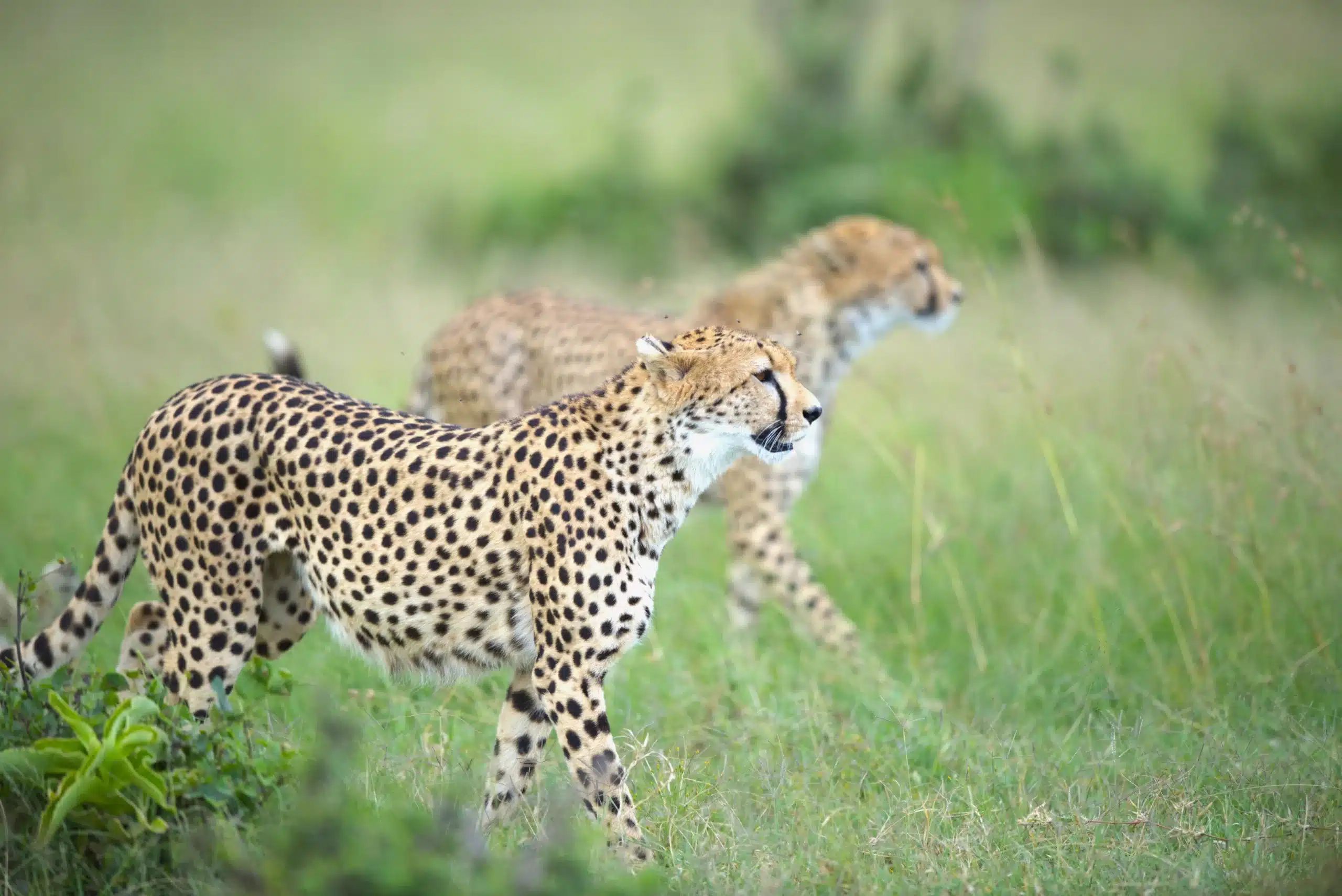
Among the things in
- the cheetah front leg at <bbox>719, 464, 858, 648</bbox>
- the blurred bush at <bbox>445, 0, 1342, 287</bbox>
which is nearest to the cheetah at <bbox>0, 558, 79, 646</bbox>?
the cheetah front leg at <bbox>719, 464, 858, 648</bbox>

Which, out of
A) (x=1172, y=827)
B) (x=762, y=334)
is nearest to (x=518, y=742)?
(x=1172, y=827)

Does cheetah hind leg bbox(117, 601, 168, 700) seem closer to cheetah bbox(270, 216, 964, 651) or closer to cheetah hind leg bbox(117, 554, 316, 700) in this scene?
cheetah hind leg bbox(117, 554, 316, 700)

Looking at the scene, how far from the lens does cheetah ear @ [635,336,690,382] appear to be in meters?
3.30

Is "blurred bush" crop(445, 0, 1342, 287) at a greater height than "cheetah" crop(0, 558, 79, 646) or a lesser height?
lesser

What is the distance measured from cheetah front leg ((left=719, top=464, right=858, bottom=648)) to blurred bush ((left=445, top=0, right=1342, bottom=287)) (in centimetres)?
439

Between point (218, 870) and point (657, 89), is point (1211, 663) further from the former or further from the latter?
point (657, 89)

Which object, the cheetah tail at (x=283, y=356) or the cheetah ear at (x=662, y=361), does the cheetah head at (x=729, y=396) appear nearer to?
the cheetah ear at (x=662, y=361)

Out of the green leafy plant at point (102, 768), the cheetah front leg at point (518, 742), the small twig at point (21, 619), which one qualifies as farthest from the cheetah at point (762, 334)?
the green leafy plant at point (102, 768)

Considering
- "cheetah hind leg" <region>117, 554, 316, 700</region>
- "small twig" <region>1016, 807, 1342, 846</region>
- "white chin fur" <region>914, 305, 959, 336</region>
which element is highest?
"cheetah hind leg" <region>117, 554, 316, 700</region>

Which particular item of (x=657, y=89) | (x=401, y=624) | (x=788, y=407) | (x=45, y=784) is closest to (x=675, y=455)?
(x=788, y=407)

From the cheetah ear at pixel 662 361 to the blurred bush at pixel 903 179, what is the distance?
6.22m

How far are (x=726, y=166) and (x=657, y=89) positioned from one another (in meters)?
5.05

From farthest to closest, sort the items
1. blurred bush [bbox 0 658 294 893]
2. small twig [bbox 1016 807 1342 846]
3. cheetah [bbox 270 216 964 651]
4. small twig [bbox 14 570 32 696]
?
cheetah [bbox 270 216 964 651] < small twig [bbox 1016 807 1342 846] < small twig [bbox 14 570 32 696] < blurred bush [bbox 0 658 294 893]

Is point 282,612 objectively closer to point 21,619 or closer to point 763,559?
point 21,619
